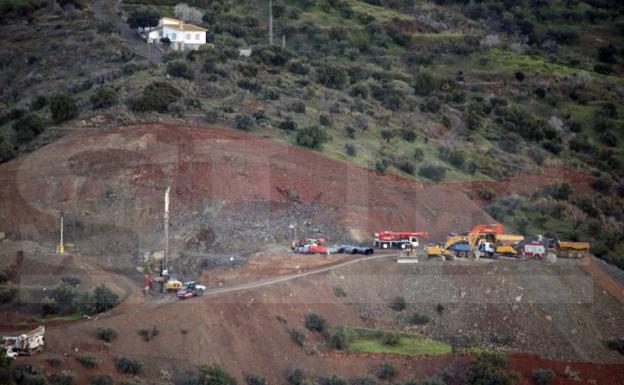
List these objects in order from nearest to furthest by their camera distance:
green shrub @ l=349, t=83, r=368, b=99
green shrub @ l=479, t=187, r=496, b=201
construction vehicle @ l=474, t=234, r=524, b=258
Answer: construction vehicle @ l=474, t=234, r=524, b=258, green shrub @ l=479, t=187, r=496, b=201, green shrub @ l=349, t=83, r=368, b=99

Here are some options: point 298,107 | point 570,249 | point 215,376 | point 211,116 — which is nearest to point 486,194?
point 570,249

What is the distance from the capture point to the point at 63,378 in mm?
41531

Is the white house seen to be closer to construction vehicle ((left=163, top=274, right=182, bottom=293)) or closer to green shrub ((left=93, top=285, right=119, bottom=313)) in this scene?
construction vehicle ((left=163, top=274, right=182, bottom=293))

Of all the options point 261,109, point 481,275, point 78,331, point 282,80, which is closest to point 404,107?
point 282,80

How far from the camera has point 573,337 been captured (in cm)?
4978

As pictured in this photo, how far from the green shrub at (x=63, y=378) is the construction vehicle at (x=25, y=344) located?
1445mm

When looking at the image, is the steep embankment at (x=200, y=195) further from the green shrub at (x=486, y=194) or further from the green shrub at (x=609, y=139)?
the green shrub at (x=609, y=139)

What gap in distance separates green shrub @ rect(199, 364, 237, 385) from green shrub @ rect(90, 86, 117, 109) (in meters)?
22.7

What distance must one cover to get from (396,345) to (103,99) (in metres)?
23.6

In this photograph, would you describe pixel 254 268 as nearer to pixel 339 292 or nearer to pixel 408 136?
pixel 339 292

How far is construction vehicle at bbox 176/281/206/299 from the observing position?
47.9m

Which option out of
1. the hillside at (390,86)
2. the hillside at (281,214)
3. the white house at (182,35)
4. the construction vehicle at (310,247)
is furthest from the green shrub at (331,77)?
the construction vehicle at (310,247)

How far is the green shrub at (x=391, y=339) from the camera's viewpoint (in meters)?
47.9

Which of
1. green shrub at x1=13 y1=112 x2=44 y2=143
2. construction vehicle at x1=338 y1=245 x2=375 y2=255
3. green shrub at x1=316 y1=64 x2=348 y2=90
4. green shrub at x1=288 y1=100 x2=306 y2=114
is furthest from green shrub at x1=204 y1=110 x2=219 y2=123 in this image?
green shrub at x1=316 y1=64 x2=348 y2=90
